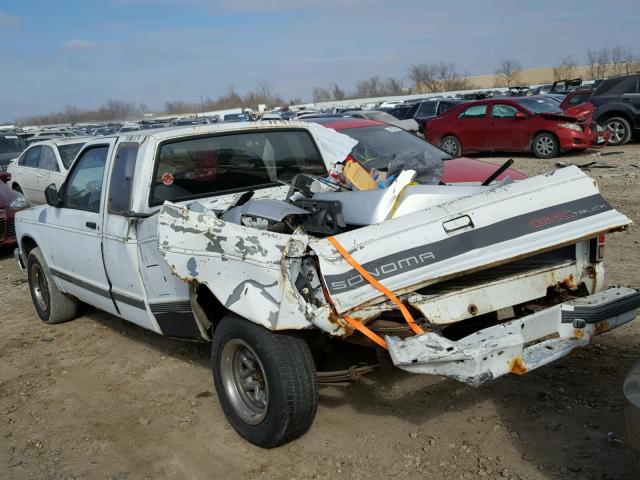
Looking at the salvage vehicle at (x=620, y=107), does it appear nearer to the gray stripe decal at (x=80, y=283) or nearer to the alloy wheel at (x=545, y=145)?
the alloy wheel at (x=545, y=145)

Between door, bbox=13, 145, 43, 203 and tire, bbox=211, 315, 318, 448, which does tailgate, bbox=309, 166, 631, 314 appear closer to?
tire, bbox=211, 315, 318, 448

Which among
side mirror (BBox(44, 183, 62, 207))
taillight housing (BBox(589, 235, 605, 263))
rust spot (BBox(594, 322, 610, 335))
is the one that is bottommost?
rust spot (BBox(594, 322, 610, 335))

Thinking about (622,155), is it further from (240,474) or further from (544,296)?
(240,474)

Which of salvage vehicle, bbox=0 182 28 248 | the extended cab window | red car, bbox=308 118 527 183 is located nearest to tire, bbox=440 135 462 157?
red car, bbox=308 118 527 183

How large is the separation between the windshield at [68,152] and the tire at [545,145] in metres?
10.4

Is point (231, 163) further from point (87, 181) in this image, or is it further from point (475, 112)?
point (475, 112)

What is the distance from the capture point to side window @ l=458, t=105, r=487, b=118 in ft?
56.3

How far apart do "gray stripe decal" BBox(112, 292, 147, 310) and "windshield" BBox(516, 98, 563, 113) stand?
13573mm

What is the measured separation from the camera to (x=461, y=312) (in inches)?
130

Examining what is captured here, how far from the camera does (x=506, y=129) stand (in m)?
16.5

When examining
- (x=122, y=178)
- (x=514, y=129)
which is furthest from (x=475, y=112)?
(x=122, y=178)

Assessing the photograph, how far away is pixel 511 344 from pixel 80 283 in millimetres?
3812

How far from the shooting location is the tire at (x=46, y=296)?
623 centimetres

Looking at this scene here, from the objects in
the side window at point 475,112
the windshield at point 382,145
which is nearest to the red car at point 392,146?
the windshield at point 382,145
